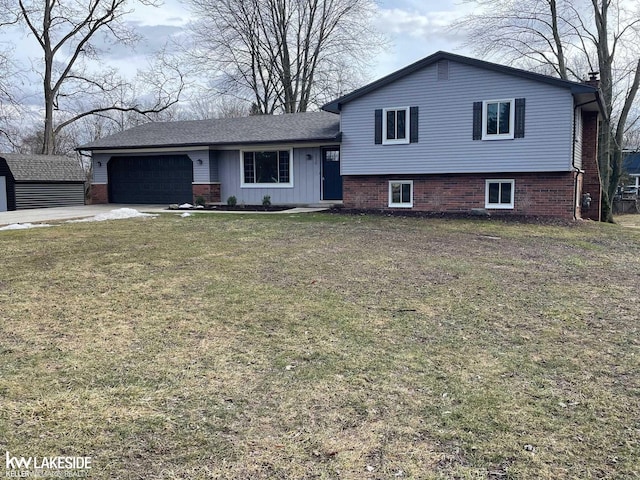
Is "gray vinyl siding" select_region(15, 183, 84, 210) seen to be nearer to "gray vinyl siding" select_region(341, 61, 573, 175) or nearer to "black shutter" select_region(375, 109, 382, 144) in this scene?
"gray vinyl siding" select_region(341, 61, 573, 175)

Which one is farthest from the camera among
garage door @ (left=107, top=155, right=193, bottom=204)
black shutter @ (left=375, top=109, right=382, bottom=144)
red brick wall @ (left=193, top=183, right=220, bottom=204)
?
garage door @ (left=107, top=155, right=193, bottom=204)

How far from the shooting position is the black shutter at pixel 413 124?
50.8 ft

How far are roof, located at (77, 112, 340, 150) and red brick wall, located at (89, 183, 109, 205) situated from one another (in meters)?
1.74

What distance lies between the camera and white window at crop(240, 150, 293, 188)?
18609 millimetres

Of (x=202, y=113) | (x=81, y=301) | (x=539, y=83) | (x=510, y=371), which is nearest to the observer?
(x=510, y=371)

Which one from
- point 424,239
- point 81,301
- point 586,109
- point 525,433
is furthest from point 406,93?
point 525,433

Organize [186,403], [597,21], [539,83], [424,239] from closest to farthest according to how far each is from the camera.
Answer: [186,403] < [424,239] < [539,83] < [597,21]

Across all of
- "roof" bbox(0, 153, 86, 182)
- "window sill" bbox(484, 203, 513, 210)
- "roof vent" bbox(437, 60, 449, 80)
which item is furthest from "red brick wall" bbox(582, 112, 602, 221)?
"roof" bbox(0, 153, 86, 182)

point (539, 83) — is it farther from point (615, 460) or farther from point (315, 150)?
point (615, 460)

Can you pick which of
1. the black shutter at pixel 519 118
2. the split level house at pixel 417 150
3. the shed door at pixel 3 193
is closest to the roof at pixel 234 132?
the split level house at pixel 417 150

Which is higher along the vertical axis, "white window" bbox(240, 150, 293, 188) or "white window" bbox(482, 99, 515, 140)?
"white window" bbox(482, 99, 515, 140)

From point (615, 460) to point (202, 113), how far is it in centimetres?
4285

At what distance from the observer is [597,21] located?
879 inches

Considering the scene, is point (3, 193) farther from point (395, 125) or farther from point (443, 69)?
point (443, 69)
